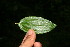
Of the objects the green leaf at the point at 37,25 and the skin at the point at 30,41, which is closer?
the skin at the point at 30,41

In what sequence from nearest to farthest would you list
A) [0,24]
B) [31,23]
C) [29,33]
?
1. [29,33]
2. [31,23]
3. [0,24]

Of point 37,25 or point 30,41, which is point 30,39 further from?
point 37,25

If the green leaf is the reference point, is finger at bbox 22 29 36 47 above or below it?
below

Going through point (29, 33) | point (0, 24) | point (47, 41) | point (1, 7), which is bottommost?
point (29, 33)

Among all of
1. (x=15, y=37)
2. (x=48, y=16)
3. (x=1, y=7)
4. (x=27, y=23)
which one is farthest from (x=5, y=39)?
(x=27, y=23)

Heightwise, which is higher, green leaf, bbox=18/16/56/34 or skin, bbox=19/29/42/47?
green leaf, bbox=18/16/56/34

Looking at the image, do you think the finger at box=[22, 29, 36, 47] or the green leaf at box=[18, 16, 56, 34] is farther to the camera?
the green leaf at box=[18, 16, 56, 34]

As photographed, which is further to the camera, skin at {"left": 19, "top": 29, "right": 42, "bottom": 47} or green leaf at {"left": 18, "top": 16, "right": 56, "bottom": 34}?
green leaf at {"left": 18, "top": 16, "right": 56, "bottom": 34}

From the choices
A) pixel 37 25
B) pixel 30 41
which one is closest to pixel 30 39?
pixel 30 41

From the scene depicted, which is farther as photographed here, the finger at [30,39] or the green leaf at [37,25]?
the green leaf at [37,25]

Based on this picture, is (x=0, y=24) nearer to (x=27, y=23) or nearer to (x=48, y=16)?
(x=48, y=16)

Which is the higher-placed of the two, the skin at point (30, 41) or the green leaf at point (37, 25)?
the green leaf at point (37, 25)
